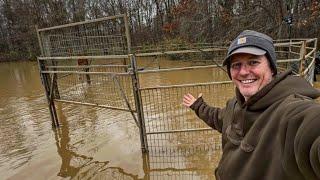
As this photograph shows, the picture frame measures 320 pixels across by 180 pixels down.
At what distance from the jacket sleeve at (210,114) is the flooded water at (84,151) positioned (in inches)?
73.2

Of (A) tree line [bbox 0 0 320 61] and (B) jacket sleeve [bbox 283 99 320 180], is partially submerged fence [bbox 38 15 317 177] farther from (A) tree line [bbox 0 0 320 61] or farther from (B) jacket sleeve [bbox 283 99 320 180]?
(A) tree line [bbox 0 0 320 61]

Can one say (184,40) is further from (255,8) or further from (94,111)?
(94,111)

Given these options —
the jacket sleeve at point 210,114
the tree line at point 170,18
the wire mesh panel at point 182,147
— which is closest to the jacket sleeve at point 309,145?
the jacket sleeve at point 210,114

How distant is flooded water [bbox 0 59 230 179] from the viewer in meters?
4.57

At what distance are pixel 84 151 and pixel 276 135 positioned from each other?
470 cm

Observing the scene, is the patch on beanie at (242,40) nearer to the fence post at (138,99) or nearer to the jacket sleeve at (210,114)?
the jacket sleeve at (210,114)

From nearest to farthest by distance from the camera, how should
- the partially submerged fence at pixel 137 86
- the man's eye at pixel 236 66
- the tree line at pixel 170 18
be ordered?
1. the man's eye at pixel 236 66
2. the partially submerged fence at pixel 137 86
3. the tree line at pixel 170 18

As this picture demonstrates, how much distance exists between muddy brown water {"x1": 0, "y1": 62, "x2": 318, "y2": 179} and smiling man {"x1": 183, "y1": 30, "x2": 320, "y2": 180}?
2.86 meters

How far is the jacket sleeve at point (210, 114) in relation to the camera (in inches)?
97.1

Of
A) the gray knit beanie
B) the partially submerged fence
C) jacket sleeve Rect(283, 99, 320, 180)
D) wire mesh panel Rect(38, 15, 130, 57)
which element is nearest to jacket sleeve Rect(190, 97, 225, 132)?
the gray knit beanie

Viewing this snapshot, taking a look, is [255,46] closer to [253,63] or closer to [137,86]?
[253,63]

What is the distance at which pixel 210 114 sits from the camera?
2.58 meters

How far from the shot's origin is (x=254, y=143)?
1.40 m

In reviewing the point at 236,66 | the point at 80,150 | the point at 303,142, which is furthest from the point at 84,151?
the point at 303,142
